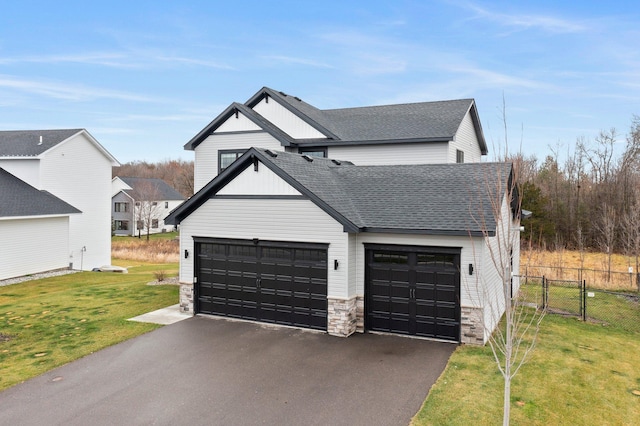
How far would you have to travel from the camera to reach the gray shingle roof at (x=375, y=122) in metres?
18.5

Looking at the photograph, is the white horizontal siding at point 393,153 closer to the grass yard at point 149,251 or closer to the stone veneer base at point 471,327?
the stone veneer base at point 471,327

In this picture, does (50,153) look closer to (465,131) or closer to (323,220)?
(323,220)

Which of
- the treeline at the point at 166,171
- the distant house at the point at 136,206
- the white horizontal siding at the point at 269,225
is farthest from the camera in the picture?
the treeline at the point at 166,171

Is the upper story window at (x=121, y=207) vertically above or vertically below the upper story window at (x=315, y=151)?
below

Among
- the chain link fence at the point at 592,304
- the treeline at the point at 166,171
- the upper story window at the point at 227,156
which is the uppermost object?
the treeline at the point at 166,171

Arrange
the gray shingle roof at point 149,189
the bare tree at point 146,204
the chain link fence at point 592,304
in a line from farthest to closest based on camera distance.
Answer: the gray shingle roof at point 149,189, the bare tree at point 146,204, the chain link fence at point 592,304

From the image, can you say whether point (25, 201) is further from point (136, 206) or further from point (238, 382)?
point (136, 206)

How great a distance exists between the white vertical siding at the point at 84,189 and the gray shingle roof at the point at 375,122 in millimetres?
11365

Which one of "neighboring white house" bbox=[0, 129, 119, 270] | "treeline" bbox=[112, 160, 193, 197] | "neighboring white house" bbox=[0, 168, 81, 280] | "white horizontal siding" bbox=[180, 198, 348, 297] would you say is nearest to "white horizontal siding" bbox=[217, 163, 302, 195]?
"white horizontal siding" bbox=[180, 198, 348, 297]

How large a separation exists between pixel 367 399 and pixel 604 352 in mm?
7009

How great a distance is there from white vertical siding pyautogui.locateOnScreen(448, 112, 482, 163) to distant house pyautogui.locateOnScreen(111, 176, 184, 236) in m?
44.3

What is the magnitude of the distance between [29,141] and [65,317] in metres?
17.1

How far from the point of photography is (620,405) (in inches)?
321

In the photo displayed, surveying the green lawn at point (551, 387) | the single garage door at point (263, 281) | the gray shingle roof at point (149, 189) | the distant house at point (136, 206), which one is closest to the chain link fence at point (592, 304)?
the green lawn at point (551, 387)
